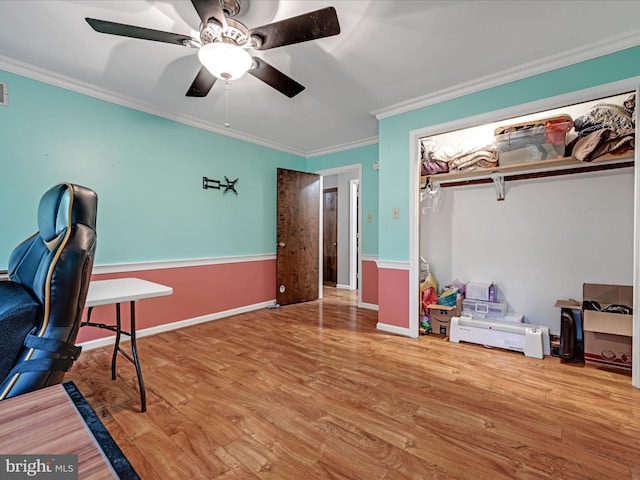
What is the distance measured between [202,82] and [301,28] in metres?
0.98

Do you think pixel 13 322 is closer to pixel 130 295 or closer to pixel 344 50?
pixel 130 295

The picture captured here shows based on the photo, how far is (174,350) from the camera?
283cm

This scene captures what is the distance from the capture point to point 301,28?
163 cm

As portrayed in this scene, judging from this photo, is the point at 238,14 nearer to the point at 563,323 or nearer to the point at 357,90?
the point at 357,90

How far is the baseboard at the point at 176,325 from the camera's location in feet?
9.45

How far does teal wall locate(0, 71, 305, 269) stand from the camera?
251cm

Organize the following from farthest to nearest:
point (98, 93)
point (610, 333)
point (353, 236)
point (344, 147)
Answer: point (353, 236)
point (344, 147)
point (98, 93)
point (610, 333)

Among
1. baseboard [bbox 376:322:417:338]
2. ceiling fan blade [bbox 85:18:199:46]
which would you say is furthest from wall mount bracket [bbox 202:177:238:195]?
baseboard [bbox 376:322:417:338]

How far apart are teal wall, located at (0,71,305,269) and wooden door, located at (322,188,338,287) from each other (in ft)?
7.39

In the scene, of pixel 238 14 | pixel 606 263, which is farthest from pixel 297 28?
pixel 606 263

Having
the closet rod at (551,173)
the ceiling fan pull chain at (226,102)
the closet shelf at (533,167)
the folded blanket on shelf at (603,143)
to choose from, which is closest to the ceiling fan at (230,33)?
the ceiling fan pull chain at (226,102)

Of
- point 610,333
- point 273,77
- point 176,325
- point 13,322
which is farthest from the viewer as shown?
point 176,325

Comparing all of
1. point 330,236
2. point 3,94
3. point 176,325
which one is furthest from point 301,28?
point 330,236

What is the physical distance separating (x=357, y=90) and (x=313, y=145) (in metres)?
1.90
